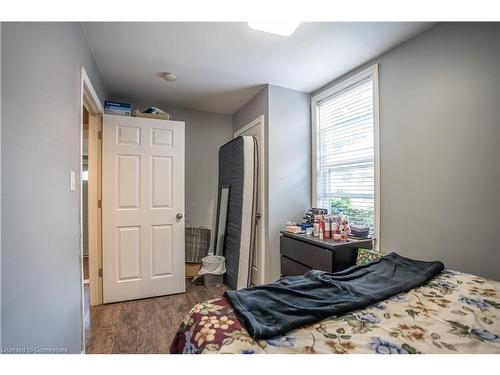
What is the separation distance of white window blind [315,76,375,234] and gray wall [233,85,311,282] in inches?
6.5

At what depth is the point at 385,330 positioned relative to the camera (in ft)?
2.82

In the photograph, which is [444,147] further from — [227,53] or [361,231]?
[227,53]

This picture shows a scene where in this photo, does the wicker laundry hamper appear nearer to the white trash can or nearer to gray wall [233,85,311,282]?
the white trash can

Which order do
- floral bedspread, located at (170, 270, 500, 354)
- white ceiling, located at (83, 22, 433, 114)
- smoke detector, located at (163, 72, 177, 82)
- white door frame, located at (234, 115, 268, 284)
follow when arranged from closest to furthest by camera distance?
floral bedspread, located at (170, 270, 500, 354), white ceiling, located at (83, 22, 433, 114), smoke detector, located at (163, 72, 177, 82), white door frame, located at (234, 115, 268, 284)

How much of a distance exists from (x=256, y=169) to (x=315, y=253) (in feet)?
3.84

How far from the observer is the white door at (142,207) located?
248cm

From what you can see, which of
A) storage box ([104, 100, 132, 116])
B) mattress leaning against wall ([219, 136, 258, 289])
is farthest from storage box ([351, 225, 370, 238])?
storage box ([104, 100, 132, 116])

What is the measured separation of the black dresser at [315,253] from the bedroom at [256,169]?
2 cm

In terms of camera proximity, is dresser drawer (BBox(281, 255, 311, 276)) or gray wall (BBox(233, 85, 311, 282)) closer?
dresser drawer (BBox(281, 255, 311, 276))

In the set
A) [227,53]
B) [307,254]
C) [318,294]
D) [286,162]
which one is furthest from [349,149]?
[318,294]

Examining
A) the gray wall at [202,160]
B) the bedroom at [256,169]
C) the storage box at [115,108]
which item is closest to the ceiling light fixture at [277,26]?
the bedroom at [256,169]

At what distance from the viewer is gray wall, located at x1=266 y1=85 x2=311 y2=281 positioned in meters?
2.66
